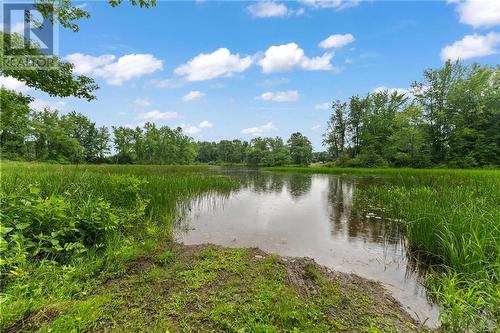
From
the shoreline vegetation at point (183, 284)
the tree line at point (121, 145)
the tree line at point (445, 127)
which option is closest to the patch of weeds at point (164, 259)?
the shoreline vegetation at point (183, 284)

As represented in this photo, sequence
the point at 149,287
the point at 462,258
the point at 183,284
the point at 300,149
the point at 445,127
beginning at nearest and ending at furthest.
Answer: the point at 149,287, the point at 183,284, the point at 462,258, the point at 445,127, the point at 300,149

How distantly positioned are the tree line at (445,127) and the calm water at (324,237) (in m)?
31.7

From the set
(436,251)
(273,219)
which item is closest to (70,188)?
(273,219)

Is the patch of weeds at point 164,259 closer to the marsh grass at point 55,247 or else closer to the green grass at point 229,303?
the green grass at point 229,303

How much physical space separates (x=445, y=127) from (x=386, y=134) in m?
8.64

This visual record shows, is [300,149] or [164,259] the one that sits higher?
[300,149]

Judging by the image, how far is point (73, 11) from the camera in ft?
24.7

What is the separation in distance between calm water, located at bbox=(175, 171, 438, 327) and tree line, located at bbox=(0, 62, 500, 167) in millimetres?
13860

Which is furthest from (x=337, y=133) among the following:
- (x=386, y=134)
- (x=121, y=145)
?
(x=121, y=145)

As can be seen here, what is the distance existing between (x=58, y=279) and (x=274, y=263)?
2610 millimetres

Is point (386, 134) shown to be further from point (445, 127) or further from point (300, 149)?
point (300, 149)

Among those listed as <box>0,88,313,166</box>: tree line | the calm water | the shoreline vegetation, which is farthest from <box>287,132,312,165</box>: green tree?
the shoreline vegetation

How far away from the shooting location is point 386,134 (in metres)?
41.2

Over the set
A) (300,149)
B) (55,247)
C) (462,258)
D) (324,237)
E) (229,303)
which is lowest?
(324,237)
